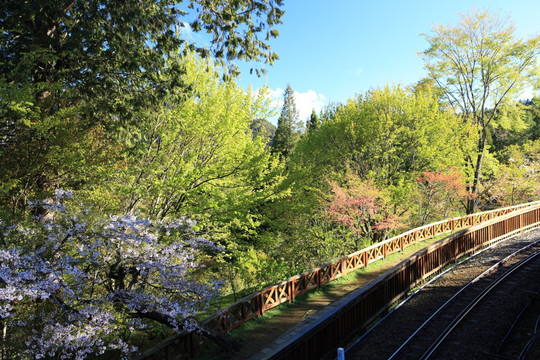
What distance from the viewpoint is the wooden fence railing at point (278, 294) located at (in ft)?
30.5

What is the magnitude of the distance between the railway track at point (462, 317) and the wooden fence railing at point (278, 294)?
3.48m

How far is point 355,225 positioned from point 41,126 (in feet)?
56.5

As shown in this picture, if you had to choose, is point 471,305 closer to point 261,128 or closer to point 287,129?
point 261,128

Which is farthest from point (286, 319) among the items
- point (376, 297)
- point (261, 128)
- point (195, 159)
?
point (261, 128)

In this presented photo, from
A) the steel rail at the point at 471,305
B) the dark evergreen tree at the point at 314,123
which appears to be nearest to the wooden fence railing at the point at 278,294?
the steel rail at the point at 471,305

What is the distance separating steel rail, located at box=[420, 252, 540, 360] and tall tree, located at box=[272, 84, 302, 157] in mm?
33023

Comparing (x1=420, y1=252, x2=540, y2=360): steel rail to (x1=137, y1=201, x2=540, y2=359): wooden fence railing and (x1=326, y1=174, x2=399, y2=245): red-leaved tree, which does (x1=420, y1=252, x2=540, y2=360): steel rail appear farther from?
(x1=326, y1=174, x2=399, y2=245): red-leaved tree

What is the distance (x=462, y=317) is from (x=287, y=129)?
4996 centimetres

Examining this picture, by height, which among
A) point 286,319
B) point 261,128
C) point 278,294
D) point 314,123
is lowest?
point 286,319

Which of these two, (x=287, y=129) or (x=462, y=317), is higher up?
(x=287, y=129)

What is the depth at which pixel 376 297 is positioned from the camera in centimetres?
1152

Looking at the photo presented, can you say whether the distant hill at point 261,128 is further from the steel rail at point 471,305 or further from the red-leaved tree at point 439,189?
the steel rail at point 471,305

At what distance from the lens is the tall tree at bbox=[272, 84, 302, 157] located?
5319 centimetres

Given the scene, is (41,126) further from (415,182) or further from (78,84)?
(415,182)
